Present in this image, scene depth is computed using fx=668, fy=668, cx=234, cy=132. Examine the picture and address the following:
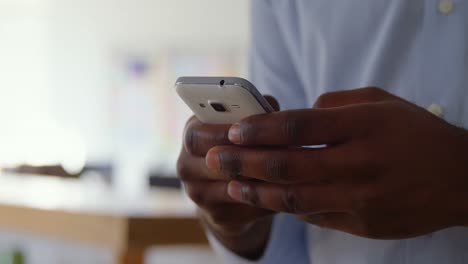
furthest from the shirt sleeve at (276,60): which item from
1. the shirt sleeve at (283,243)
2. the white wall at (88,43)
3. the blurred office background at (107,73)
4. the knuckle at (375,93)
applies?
the white wall at (88,43)

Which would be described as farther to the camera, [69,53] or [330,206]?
[69,53]

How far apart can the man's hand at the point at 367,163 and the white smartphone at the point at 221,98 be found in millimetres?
36

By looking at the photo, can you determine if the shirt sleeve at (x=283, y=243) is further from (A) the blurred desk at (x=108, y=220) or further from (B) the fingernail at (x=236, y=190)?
(A) the blurred desk at (x=108, y=220)

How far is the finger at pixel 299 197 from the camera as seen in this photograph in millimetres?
393

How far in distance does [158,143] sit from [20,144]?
42.1 inches

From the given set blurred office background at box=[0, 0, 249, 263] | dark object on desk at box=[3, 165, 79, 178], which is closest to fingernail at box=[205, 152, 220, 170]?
dark object on desk at box=[3, 165, 79, 178]

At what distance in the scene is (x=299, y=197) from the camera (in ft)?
1.32

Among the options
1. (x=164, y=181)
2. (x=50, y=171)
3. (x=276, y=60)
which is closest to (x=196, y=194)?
(x=276, y=60)

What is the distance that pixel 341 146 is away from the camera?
38cm

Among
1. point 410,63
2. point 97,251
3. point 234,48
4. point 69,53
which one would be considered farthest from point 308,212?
point 69,53

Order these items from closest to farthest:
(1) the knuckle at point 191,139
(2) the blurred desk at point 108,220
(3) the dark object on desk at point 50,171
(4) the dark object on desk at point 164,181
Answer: (1) the knuckle at point 191,139 < (2) the blurred desk at point 108,220 < (3) the dark object on desk at point 50,171 < (4) the dark object on desk at point 164,181

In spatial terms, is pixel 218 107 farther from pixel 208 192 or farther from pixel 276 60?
pixel 276 60

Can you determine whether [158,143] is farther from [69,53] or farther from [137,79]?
[69,53]

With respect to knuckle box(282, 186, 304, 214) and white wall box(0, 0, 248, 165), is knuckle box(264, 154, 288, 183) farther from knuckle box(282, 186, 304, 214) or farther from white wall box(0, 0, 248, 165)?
white wall box(0, 0, 248, 165)
